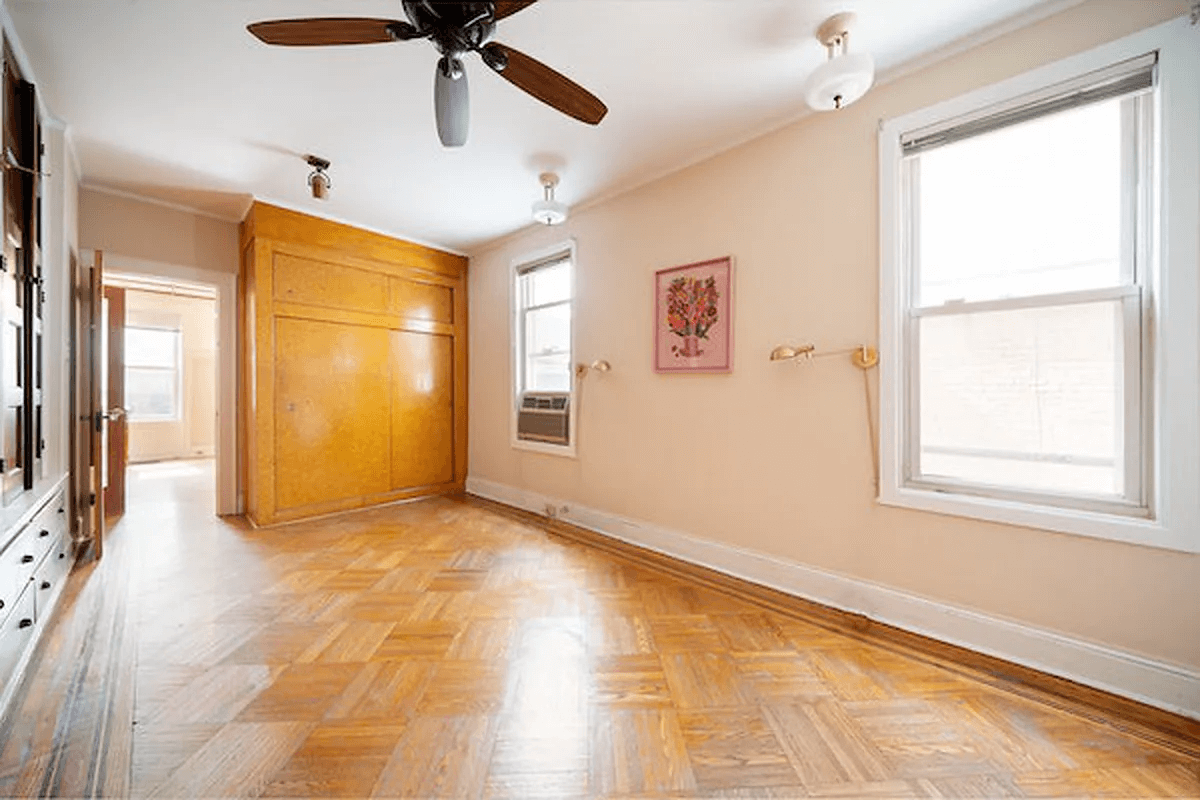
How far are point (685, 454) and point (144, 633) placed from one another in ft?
9.05

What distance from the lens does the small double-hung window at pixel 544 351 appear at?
13.3 ft

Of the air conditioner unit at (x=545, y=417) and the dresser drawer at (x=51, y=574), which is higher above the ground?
the air conditioner unit at (x=545, y=417)

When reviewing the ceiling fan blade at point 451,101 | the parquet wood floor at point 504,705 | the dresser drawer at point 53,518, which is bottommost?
the parquet wood floor at point 504,705

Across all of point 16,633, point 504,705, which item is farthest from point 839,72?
point 16,633

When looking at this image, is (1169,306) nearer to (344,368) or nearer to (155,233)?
(344,368)

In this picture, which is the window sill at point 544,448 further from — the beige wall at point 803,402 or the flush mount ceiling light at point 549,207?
the flush mount ceiling light at point 549,207

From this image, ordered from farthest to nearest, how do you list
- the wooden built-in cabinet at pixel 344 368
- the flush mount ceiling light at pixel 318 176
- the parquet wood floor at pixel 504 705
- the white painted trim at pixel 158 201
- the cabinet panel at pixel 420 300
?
the cabinet panel at pixel 420 300, the wooden built-in cabinet at pixel 344 368, the white painted trim at pixel 158 201, the flush mount ceiling light at pixel 318 176, the parquet wood floor at pixel 504 705

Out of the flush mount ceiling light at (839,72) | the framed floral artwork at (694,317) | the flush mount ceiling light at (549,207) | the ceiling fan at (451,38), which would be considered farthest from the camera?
the flush mount ceiling light at (549,207)

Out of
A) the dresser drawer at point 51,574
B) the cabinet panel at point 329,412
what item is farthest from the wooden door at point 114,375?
the dresser drawer at point 51,574

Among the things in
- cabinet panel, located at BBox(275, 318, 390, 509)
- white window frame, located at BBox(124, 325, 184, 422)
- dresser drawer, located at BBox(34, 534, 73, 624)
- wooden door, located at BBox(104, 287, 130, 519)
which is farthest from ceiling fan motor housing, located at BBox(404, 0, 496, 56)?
white window frame, located at BBox(124, 325, 184, 422)

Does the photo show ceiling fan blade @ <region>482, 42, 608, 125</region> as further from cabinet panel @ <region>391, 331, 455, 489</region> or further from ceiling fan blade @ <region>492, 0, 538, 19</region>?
cabinet panel @ <region>391, 331, 455, 489</region>

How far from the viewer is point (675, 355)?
3139 mm

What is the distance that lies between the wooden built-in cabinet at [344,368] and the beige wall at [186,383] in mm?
4958

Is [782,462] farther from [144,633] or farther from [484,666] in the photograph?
[144,633]
